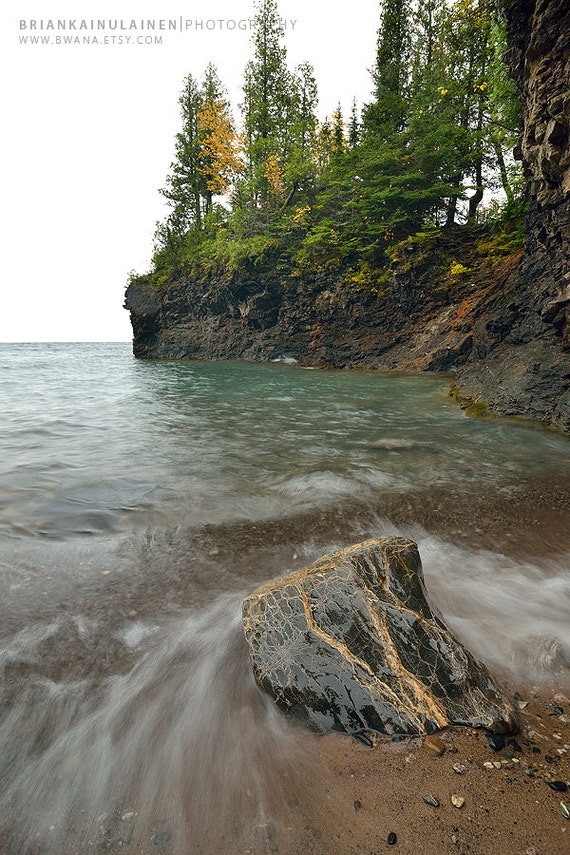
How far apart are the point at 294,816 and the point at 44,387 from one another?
62.2 feet

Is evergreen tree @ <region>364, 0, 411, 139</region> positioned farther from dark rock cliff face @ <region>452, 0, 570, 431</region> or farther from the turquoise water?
the turquoise water

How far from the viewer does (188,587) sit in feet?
10.5

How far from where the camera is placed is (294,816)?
156cm

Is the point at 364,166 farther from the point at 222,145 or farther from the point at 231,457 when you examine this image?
the point at 231,457

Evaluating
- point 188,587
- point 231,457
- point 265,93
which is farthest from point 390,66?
point 188,587

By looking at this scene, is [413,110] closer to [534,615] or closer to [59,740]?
[534,615]

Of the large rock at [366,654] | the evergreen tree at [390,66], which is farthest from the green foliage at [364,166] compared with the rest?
the large rock at [366,654]

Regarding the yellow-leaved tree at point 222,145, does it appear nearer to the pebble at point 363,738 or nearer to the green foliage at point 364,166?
the green foliage at point 364,166

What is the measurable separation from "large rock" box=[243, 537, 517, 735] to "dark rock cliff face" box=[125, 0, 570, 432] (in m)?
7.29

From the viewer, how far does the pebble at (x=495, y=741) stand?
5.77 ft

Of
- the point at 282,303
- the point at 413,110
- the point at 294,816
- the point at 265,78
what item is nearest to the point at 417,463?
the point at 294,816

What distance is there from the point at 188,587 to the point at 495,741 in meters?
2.26

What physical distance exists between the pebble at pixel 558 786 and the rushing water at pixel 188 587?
→ 84cm

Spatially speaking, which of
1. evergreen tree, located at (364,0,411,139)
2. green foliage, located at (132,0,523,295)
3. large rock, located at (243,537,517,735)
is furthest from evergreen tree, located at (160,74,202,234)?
large rock, located at (243,537,517,735)
